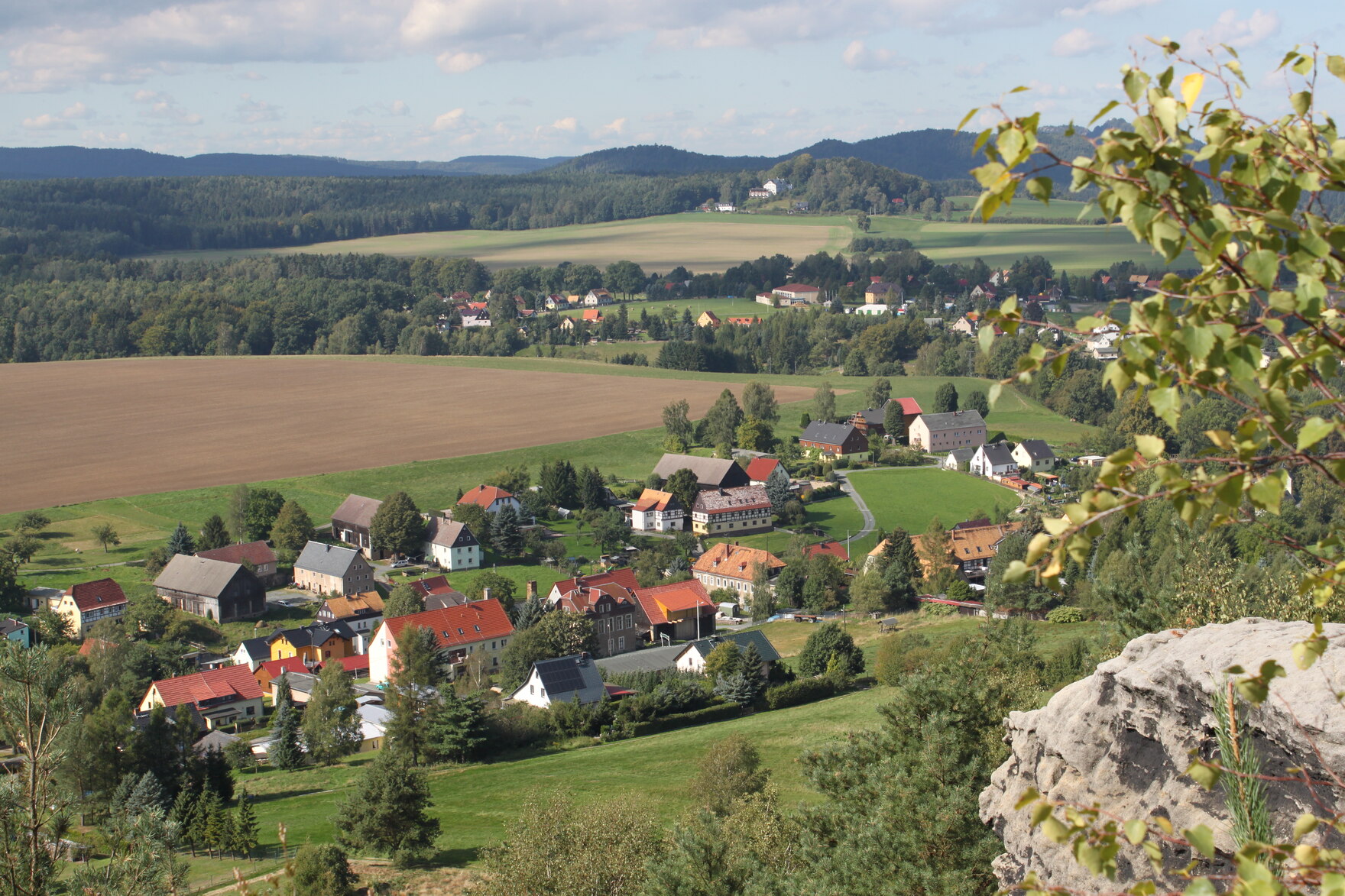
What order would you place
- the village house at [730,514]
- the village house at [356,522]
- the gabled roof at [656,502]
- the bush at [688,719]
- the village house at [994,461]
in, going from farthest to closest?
the village house at [994,461], the gabled roof at [656,502], the village house at [730,514], the village house at [356,522], the bush at [688,719]

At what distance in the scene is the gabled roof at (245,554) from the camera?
5781 centimetres

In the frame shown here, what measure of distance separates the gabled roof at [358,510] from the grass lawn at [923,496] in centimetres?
2953

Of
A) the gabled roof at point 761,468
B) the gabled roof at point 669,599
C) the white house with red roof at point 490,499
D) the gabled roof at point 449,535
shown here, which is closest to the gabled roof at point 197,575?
the gabled roof at point 449,535

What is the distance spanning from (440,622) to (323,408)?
53183 mm

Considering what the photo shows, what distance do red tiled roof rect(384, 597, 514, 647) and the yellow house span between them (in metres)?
4.28

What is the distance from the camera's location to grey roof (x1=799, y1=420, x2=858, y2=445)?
83812 mm

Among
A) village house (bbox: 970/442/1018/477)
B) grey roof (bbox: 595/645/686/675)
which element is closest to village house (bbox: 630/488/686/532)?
grey roof (bbox: 595/645/686/675)

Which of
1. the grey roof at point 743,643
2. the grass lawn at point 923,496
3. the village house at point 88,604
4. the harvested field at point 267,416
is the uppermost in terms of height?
the harvested field at point 267,416

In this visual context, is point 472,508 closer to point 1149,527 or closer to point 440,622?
point 440,622

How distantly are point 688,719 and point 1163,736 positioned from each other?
32.2 m

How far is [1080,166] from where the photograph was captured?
364 cm

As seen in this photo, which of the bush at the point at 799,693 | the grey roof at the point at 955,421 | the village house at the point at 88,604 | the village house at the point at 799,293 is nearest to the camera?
the bush at the point at 799,693

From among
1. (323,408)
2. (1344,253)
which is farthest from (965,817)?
(323,408)

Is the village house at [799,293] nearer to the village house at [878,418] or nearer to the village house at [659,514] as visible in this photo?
the village house at [878,418]
